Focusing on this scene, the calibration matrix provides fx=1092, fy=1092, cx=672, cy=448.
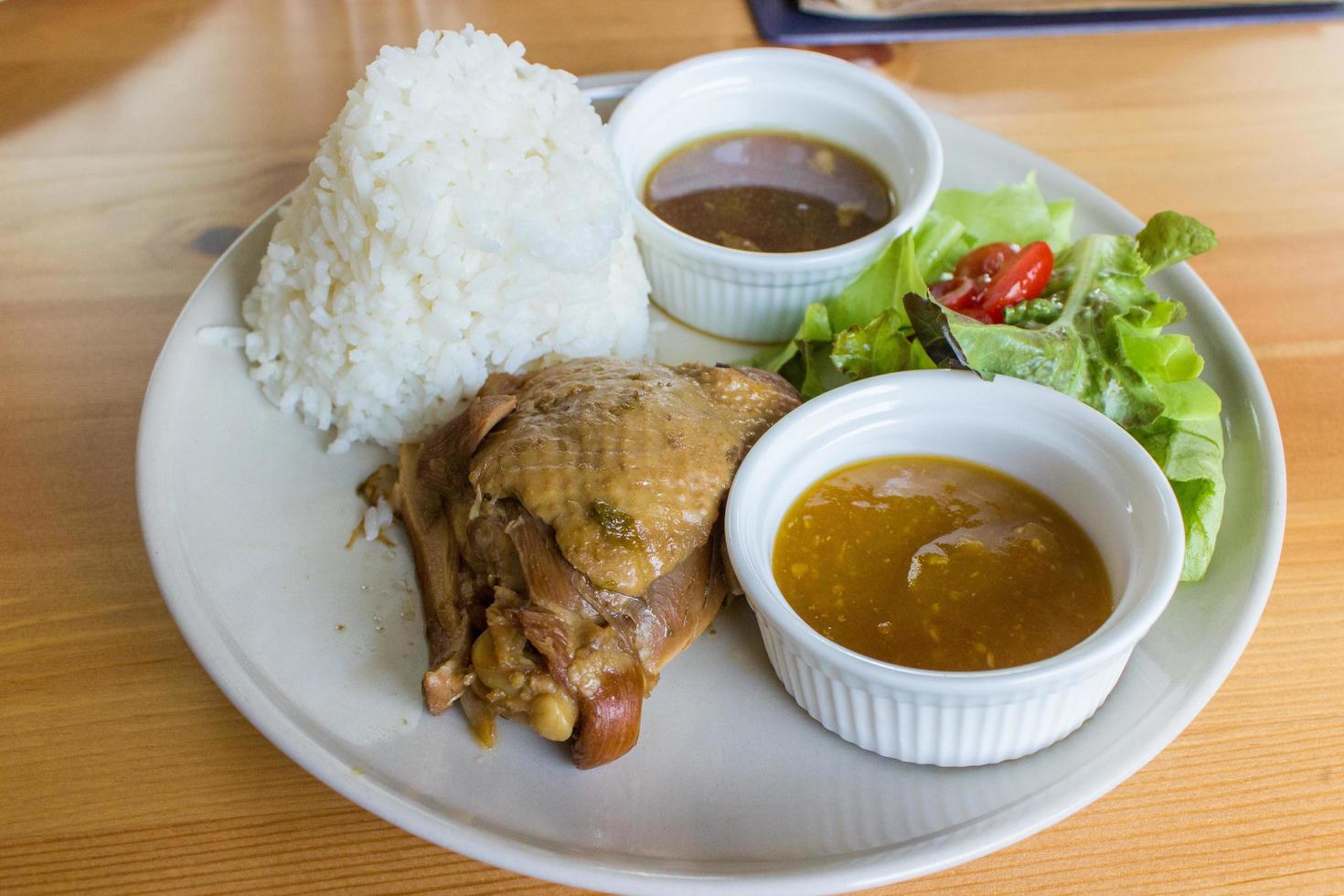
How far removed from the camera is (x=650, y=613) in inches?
85.4

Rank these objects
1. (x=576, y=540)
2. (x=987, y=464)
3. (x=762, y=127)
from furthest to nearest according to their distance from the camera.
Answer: (x=762, y=127)
(x=987, y=464)
(x=576, y=540)

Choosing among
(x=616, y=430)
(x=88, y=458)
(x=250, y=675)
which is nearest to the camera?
(x=250, y=675)

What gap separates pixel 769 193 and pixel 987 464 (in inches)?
48.9

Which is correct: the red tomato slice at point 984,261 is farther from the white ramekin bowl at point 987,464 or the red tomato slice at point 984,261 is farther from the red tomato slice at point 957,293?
the white ramekin bowl at point 987,464

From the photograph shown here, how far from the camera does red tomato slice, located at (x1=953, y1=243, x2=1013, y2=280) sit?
296cm

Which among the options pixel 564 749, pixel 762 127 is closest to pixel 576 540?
pixel 564 749

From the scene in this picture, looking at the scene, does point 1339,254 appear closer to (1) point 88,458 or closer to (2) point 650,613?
(2) point 650,613

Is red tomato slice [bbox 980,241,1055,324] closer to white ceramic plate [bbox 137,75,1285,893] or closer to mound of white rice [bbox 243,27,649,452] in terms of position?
white ceramic plate [bbox 137,75,1285,893]

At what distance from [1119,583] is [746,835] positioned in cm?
89

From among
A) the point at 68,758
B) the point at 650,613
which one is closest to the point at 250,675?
the point at 68,758

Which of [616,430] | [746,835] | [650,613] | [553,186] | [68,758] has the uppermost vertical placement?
[553,186]

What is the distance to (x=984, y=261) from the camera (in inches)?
118

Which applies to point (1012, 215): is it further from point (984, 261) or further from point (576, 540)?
point (576, 540)

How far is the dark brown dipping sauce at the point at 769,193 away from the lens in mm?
3168
